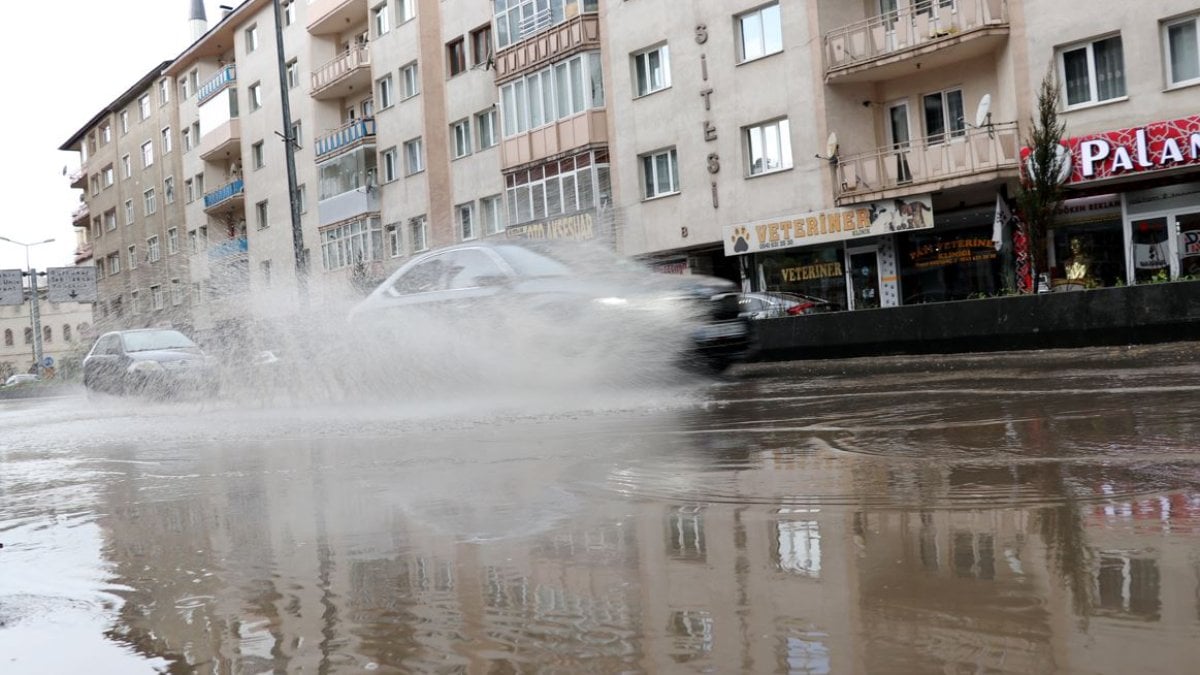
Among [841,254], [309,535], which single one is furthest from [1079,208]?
[309,535]

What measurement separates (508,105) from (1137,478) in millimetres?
33042

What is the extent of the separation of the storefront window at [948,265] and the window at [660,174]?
6899 mm

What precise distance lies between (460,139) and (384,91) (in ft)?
18.7

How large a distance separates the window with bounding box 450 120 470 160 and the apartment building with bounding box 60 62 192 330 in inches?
915

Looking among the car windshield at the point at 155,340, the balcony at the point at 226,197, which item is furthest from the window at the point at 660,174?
the balcony at the point at 226,197

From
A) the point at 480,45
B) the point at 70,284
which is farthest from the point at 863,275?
the point at 70,284

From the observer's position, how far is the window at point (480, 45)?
126ft

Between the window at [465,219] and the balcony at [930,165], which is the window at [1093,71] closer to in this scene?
the balcony at [930,165]

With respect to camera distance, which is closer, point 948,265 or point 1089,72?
point 1089,72

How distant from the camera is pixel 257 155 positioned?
5531cm

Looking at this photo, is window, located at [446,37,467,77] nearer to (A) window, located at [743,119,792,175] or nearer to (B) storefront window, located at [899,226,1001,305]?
(A) window, located at [743,119,792,175]

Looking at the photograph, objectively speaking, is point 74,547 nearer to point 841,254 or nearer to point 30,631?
point 30,631

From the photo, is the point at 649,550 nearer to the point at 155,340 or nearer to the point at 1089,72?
the point at 155,340

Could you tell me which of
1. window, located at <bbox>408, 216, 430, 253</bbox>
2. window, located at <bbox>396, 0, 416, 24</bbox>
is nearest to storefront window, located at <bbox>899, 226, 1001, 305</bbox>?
window, located at <bbox>408, 216, 430, 253</bbox>
